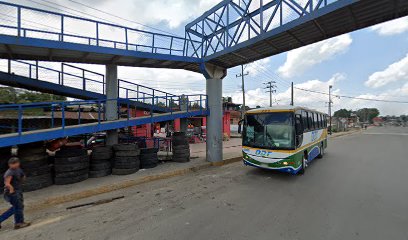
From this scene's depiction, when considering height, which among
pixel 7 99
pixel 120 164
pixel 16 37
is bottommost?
pixel 120 164

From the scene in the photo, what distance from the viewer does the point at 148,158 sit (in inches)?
370

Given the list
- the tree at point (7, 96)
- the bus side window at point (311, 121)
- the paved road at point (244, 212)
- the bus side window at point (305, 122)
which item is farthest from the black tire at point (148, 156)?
the tree at point (7, 96)

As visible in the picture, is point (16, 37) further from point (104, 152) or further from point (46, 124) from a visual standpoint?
point (46, 124)

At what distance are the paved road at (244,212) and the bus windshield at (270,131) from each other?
147cm

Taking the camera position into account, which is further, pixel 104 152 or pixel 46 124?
pixel 46 124

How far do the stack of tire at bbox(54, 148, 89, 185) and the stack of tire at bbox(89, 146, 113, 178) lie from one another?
1.28 feet

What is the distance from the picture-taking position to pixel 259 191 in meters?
6.66

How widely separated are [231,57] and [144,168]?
22.9 ft

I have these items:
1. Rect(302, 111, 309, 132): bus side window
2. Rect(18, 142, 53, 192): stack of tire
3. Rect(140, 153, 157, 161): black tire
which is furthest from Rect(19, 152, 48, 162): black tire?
Rect(302, 111, 309, 132): bus side window

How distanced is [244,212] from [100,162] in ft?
19.9

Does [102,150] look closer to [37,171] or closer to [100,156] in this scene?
[100,156]

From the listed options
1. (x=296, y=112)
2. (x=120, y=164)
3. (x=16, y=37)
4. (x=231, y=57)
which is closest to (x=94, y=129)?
(x=120, y=164)

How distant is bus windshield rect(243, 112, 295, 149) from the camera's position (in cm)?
777

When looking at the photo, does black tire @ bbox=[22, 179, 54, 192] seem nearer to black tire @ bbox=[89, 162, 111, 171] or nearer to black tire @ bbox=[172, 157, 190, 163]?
black tire @ bbox=[89, 162, 111, 171]
